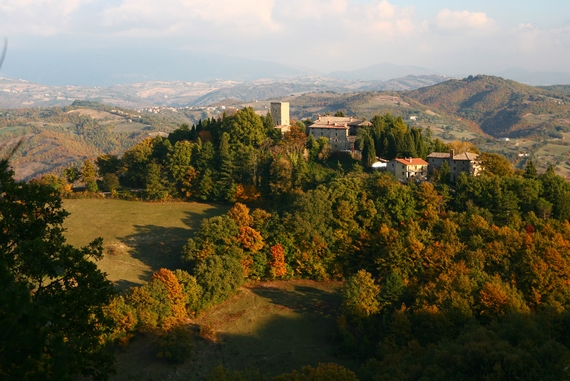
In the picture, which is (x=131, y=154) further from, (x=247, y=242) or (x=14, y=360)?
(x=14, y=360)

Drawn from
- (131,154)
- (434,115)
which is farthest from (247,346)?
(434,115)

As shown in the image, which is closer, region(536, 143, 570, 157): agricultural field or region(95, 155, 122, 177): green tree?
region(95, 155, 122, 177): green tree

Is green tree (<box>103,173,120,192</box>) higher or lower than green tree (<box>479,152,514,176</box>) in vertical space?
lower

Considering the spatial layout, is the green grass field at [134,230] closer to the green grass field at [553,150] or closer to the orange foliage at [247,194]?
the orange foliage at [247,194]

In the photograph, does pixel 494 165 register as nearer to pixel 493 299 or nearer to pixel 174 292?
pixel 493 299

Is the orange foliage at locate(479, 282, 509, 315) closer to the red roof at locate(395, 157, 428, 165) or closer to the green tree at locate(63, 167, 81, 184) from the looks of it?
the red roof at locate(395, 157, 428, 165)

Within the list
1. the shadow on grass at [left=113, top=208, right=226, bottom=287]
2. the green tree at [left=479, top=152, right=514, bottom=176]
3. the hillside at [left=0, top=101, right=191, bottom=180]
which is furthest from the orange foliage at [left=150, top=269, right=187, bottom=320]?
the hillside at [left=0, top=101, right=191, bottom=180]
